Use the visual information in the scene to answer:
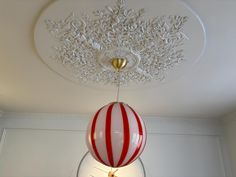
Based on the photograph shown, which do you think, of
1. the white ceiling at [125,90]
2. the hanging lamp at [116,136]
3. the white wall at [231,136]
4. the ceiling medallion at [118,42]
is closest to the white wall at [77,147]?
the white wall at [231,136]

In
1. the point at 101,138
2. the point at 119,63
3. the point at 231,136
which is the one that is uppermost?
the point at 119,63

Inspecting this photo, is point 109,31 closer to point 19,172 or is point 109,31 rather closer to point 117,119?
point 117,119

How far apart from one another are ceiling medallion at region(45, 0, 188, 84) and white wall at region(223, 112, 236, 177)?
1.42 metres

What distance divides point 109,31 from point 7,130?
7.15 ft

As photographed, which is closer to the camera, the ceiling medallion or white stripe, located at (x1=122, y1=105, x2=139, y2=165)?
white stripe, located at (x1=122, y1=105, x2=139, y2=165)

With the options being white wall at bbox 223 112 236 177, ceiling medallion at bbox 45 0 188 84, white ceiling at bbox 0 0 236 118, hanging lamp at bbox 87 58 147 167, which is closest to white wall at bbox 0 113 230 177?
white wall at bbox 223 112 236 177

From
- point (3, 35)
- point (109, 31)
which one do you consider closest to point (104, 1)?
point (109, 31)

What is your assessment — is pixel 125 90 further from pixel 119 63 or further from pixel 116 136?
pixel 116 136

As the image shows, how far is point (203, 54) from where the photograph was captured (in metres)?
1.27

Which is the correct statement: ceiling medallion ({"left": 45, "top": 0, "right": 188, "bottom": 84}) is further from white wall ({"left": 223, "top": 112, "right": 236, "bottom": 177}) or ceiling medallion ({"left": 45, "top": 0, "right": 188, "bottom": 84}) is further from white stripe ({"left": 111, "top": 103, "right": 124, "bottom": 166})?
white wall ({"left": 223, "top": 112, "right": 236, "bottom": 177})

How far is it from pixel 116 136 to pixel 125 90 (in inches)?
36.9

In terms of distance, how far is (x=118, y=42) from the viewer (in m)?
1.16

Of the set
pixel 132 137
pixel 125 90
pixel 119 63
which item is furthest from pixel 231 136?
pixel 132 137

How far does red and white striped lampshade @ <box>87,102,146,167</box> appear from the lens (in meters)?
0.89
